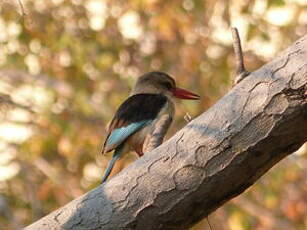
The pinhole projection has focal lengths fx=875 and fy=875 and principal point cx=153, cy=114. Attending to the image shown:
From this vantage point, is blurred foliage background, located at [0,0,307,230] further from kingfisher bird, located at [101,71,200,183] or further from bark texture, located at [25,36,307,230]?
bark texture, located at [25,36,307,230]

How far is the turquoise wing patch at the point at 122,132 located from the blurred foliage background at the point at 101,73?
5.70ft

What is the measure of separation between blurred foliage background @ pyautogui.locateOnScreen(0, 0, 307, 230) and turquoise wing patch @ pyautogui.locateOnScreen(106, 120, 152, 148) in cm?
174

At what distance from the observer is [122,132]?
4328mm

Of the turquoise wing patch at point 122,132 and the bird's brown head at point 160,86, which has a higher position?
the bird's brown head at point 160,86

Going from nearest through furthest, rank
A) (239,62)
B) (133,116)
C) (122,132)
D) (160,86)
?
(239,62), (122,132), (133,116), (160,86)

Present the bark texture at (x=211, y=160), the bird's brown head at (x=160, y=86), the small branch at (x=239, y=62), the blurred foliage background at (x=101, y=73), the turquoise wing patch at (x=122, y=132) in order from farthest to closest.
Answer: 1. the blurred foliage background at (x=101, y=73)
2. the bird's brown head at (x=160, y=86)
3. the turquoise wing patch at (x=122, y=132)
4. the small branch at (x=239, y=62)
5. the bark texture at (x=211, y=160)

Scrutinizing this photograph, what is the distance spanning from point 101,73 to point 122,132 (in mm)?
2398

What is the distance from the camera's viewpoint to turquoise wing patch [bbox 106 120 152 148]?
168 inches

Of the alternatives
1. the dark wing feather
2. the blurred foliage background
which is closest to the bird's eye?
the dark wing feather

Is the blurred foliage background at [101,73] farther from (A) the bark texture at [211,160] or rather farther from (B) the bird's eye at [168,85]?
(A) the bark texture at [211,160]

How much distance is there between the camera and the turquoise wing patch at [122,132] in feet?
14.0

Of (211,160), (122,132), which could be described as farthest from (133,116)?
(211,160)

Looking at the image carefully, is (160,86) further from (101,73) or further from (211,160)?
(211,160)

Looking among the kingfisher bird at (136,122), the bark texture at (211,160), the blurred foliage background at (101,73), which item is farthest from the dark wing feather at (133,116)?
the bark texture at (211,160)
